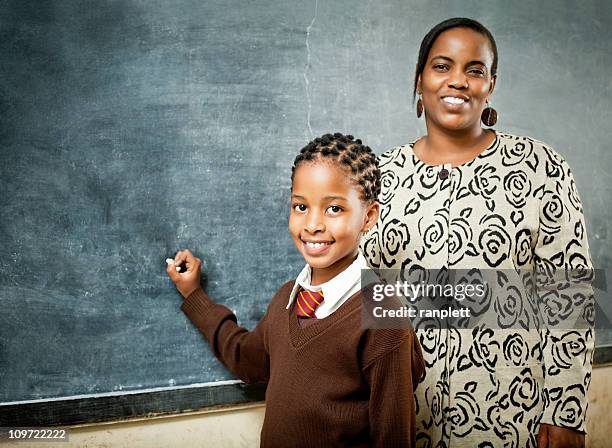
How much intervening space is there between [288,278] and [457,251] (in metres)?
0.59

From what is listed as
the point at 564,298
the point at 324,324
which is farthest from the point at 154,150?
the point at 564,298

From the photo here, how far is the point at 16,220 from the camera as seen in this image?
1.51 metres

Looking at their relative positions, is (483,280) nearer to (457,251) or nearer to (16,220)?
(457,251)

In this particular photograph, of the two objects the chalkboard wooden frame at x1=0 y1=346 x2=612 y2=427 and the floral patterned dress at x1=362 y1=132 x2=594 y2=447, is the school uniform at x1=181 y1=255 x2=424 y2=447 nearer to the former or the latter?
the floral patterned dress at x1=362 y1=132 x2=594 y2=447

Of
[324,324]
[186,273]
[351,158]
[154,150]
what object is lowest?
[324,324]

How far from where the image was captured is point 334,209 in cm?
128

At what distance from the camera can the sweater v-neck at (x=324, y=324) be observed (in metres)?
1.30

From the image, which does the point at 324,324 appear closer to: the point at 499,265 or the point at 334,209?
the point at 334,209

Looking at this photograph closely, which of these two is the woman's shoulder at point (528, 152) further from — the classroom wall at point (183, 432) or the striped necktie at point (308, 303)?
the classroom wall at point (183, 432)

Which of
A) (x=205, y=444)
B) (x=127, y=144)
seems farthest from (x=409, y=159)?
(x=205, y=444)

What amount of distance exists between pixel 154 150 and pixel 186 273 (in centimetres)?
39

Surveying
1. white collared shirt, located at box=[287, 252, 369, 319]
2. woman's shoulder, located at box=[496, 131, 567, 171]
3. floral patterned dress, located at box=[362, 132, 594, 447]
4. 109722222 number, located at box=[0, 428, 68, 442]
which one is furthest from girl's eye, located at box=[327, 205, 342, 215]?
109722222 number, located at box=[0, 428, 68, 442]

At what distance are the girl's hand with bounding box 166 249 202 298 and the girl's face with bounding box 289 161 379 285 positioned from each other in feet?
1.59

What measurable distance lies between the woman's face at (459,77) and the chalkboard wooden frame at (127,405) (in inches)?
41.0
